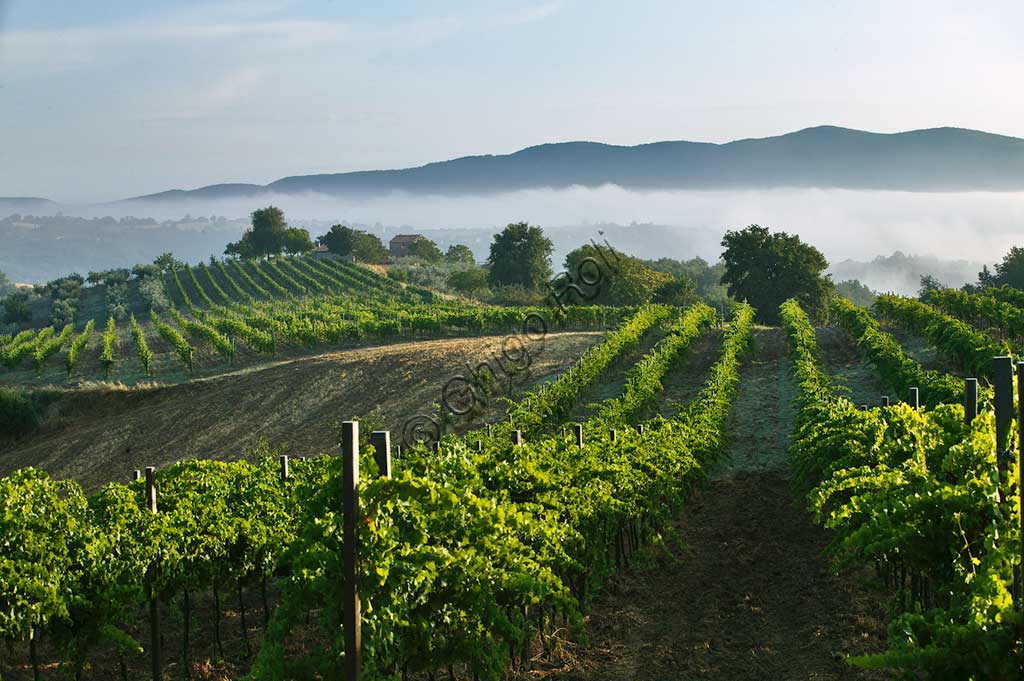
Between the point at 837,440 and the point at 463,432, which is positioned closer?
the point at 837,440

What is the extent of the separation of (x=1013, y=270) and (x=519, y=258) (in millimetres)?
39388

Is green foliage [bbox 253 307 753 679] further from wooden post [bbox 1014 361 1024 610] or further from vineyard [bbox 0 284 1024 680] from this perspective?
wooden post [bbox 1014 361 1024 610]

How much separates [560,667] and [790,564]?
500cm

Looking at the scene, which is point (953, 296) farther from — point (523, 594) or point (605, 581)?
point (523, 594)

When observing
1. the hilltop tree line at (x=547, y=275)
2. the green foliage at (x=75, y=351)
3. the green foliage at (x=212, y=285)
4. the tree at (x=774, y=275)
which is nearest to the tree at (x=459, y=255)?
the hilltop tree line at (x=547, y=275)

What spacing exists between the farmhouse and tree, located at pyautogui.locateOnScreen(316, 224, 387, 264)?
22865mm

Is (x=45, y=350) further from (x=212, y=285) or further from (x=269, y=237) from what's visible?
(x=269, y=237)

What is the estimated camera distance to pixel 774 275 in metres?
65.9

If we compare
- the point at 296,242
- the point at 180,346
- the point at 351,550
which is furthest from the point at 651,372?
the point at 296,242

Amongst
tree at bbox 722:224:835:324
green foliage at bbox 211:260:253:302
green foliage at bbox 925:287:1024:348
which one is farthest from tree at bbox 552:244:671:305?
green foliage at bbox 925:287:1024:348

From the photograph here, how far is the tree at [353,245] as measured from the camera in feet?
332

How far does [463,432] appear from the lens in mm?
30781

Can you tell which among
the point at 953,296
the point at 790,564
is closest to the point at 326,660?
the point at 790,564

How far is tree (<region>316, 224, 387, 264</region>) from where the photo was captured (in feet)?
332
